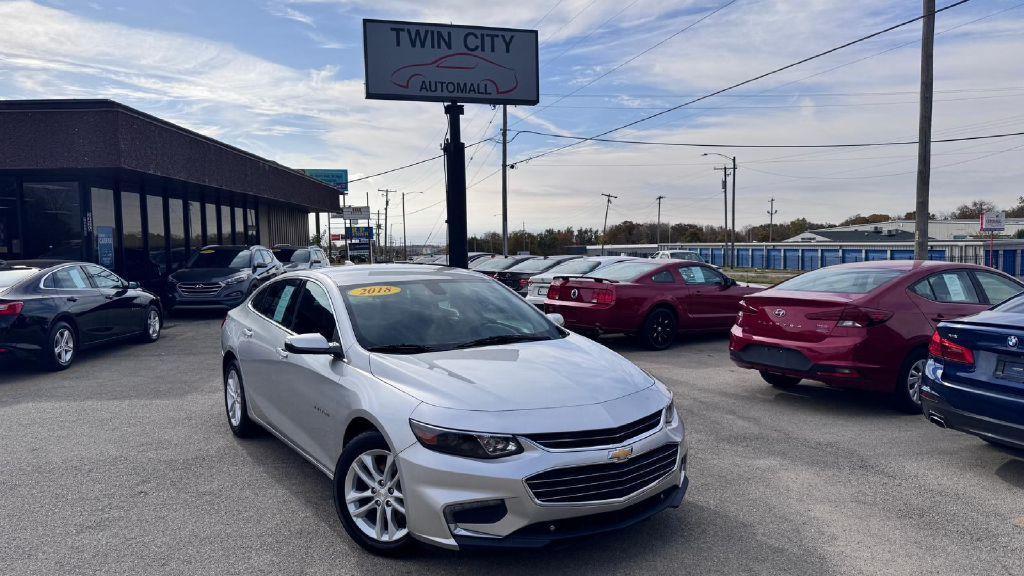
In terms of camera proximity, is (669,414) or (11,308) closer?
(669,414)

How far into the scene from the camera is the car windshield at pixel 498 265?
58.7 feet

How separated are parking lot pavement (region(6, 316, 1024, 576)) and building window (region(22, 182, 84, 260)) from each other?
12.5 m

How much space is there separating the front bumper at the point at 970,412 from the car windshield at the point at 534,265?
11521 millimetres

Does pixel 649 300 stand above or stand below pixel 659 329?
above

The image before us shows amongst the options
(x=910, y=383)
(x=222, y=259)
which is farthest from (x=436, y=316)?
(x=222, y=259)

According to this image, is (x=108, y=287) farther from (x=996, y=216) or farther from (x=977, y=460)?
(x=996, y=216)

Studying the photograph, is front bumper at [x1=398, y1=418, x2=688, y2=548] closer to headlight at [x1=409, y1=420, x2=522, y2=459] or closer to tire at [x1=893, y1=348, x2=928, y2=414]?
headlight at [x1=409, y1=420, x2=522, y2=459]

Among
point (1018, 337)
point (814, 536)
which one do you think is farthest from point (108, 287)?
point (1018, 337)

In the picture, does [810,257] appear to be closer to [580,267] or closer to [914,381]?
[580,267]

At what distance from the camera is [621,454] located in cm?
346

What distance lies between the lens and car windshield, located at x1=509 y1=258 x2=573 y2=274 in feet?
54.8

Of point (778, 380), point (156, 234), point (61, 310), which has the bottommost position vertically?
point (778, 380)

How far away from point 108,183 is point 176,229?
479 cm

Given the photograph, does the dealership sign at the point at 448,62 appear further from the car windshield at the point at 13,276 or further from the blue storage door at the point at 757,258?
the blue storage door at the point at 757,258
